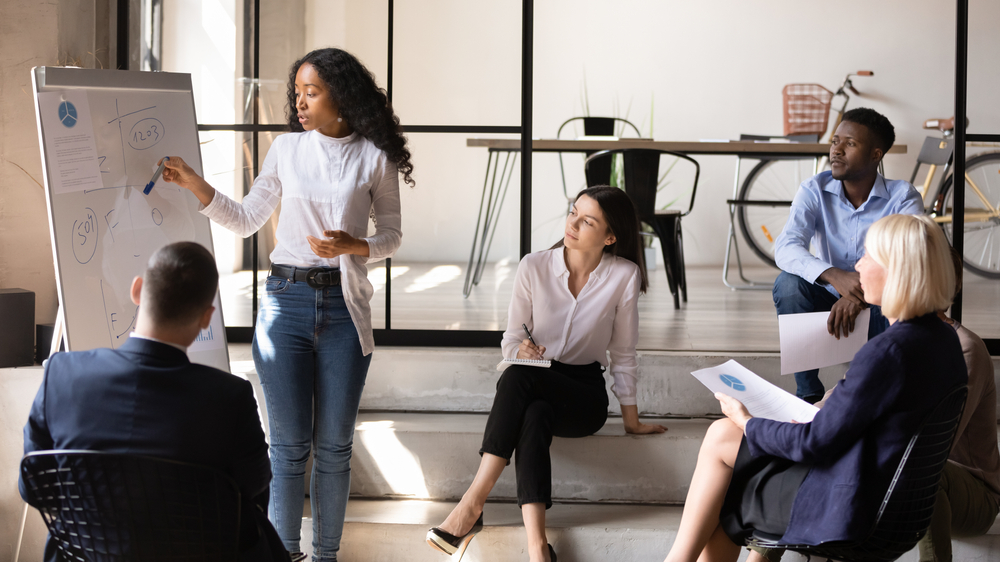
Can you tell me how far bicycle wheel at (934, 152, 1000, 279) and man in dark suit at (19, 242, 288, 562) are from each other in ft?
9.73

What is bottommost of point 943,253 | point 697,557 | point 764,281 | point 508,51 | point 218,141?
point 697,557

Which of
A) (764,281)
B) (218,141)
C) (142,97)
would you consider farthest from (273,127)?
(764,281)

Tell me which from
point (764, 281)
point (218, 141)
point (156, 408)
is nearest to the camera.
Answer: point (156, 408)

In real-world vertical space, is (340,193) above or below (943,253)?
above

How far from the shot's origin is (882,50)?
607 centimetres

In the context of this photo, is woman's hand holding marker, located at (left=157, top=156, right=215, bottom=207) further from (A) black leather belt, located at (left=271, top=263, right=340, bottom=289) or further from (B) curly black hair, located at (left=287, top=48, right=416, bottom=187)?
(B) curly black hair, located at (left=287, top=48, right=416, bottom=187)

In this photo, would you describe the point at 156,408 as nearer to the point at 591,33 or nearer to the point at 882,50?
the point at 591,33

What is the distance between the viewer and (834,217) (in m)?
2.47

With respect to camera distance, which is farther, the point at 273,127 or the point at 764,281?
the point at 764,281

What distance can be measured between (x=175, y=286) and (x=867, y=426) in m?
1.25

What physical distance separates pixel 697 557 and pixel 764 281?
395cm

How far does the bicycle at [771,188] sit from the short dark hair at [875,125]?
3546mm

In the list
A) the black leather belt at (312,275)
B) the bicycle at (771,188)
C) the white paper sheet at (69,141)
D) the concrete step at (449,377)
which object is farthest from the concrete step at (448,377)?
the bicycle at (771,188)

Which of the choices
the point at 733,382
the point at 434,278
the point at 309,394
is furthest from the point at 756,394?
the point at 434,278
